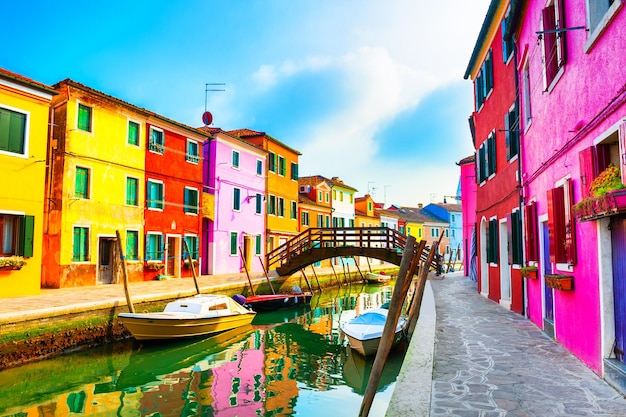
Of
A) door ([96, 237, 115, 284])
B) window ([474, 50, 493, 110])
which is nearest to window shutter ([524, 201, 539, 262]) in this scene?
window ([474, 50, 493, 110])

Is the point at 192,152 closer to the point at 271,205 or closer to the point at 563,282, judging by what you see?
the point at 271,205

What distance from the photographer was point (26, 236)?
14.5m

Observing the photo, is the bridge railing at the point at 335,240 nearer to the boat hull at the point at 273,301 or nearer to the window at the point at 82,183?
the boat hull at the point at 273,301

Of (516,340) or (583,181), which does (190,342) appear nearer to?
(516,340)

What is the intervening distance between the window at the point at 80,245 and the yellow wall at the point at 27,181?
3.21m

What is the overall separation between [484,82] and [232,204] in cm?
1718

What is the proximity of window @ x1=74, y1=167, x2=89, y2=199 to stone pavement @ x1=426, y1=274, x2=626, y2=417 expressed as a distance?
1511cm

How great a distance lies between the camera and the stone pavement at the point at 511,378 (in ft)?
15.0

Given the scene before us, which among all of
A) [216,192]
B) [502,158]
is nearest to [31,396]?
[502,158]

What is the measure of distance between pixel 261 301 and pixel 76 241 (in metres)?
7.60

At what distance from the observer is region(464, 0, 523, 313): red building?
10.9m

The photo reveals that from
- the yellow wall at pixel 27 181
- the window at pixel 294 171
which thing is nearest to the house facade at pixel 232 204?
the window at pixel 294 171

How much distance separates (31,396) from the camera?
898 centimetres

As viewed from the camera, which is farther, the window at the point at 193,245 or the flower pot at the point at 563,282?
the window at the point at 193,245
